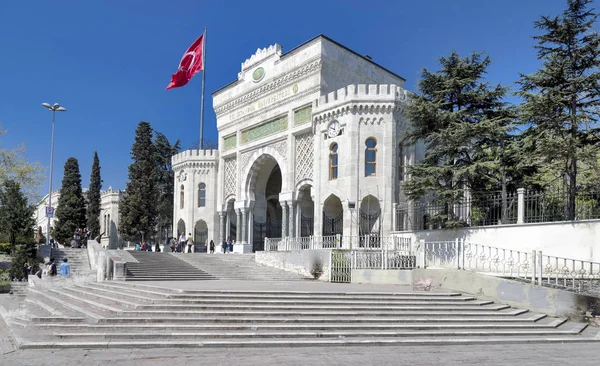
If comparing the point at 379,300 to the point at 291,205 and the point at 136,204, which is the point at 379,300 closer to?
the point at 291,205

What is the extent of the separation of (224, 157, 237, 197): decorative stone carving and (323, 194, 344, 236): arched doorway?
8.61m

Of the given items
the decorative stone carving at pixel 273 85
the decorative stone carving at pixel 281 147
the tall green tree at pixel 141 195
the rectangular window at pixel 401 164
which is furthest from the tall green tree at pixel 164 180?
the rectangular window at pixel 401 164

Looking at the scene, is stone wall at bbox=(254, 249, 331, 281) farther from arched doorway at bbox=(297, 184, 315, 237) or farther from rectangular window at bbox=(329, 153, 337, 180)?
rectangular window at bbox=(329, 153, 337, 180)

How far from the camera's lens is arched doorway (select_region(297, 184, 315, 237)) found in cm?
2586

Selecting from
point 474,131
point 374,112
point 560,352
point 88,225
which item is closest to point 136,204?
point 88,225

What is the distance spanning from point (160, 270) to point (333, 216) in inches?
334

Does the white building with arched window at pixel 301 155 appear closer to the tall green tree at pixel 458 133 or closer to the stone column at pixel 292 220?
the stone column at pixel 292 220

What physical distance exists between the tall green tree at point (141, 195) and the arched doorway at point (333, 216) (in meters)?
20.3

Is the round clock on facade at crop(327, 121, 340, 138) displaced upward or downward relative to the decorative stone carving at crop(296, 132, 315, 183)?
upward

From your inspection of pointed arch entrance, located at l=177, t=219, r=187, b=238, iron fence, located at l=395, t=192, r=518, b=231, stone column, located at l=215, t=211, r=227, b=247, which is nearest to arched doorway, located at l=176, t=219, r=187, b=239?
pointed arch entrance, located at l=177, t=219, r=187, b=238

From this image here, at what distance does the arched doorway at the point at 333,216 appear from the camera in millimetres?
23395

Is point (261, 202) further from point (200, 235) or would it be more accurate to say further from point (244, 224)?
point (200, 235)

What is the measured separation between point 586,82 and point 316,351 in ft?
41.1

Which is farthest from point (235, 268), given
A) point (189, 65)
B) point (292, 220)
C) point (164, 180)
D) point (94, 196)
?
point (94, 196)
